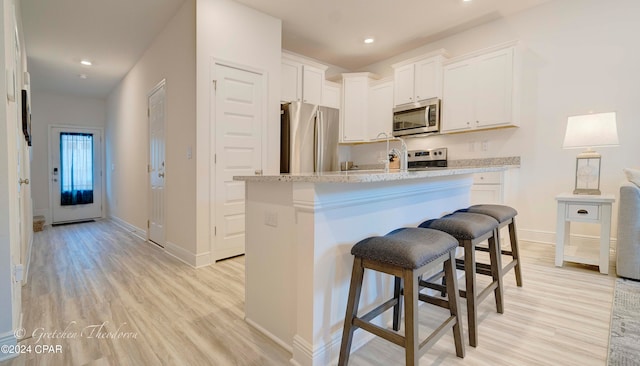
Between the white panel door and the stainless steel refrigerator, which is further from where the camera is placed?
the stainless steel refrigerator

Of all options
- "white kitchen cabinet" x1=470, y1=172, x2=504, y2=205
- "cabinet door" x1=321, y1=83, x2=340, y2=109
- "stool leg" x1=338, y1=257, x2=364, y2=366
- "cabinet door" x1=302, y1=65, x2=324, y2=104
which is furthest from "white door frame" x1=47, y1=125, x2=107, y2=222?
"white kitchen cabinet" x1=470, y1=172, x2=504, y2=205

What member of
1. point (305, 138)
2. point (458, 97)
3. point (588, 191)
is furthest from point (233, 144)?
point (588, 191)

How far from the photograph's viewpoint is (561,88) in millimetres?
3311

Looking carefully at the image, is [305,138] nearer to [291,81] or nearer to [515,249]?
[291,81]

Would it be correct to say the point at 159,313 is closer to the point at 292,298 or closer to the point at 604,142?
the point at 292,298

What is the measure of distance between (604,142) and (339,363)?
9.54 ft

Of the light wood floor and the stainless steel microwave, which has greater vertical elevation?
the stainless steel microwave

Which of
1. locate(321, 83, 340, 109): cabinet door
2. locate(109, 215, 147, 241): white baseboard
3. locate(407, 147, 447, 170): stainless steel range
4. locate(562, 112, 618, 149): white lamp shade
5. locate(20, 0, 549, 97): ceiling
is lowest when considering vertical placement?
locate(109, 215, 147, 241): white baseboard

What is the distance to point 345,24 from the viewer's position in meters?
3.75

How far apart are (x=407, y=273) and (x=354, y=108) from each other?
4.18 metres

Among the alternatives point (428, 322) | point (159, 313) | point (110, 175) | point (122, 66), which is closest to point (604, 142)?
point (428, 322)

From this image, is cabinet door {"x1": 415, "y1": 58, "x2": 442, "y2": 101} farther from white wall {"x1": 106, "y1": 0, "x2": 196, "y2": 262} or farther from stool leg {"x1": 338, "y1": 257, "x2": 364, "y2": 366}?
stool leg {"x1": 338, "y1": 257, "x2": 364, "y2": 366}

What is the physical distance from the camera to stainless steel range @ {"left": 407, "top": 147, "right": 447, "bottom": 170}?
427 cm

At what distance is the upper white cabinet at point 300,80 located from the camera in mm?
4121
